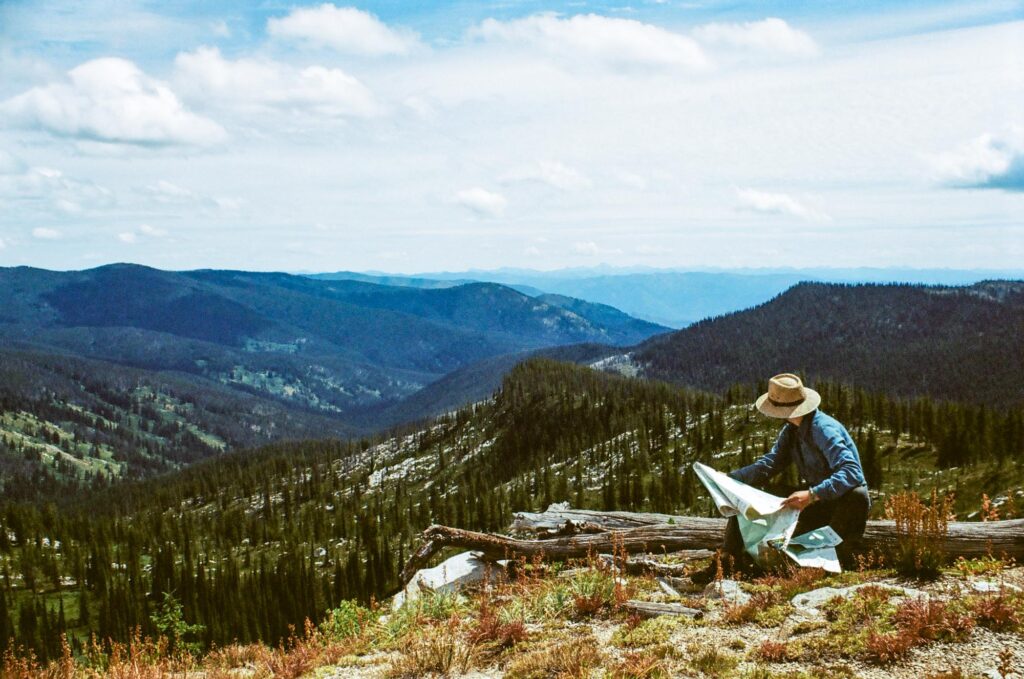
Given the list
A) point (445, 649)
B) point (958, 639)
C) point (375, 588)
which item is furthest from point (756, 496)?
point (375, 588)

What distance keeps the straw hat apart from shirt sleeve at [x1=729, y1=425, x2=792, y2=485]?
837mm

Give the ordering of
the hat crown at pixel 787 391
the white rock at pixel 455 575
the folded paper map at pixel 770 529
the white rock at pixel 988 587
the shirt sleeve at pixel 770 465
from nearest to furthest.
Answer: the white rock at pixel 988 587 → the folded paper map at pixel 770 529 → the hat crown at pixel 787 391 → the shirt sleeve at pixel 770 465 → the white rock at pixel 455 575

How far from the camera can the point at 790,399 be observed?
1311cm

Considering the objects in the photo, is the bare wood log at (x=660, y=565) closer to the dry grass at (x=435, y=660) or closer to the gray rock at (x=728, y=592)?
the gray rock at (x=728, y=592)

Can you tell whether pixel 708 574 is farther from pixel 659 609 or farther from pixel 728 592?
pixel 659 609

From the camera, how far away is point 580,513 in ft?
62.6

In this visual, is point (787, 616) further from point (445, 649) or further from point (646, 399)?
point (646, 399)

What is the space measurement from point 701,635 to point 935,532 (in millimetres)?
5029

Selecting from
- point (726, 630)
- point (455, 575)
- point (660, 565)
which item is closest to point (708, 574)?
point (660, 565)

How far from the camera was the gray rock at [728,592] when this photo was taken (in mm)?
12664

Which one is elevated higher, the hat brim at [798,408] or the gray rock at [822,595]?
the hat brim at [798,408]

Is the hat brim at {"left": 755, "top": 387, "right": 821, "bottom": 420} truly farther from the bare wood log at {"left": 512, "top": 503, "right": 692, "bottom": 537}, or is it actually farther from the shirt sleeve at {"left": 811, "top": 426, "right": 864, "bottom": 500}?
the bare wood log at {"left": 512, "top": 503, "right": 692, "bottom": 537}

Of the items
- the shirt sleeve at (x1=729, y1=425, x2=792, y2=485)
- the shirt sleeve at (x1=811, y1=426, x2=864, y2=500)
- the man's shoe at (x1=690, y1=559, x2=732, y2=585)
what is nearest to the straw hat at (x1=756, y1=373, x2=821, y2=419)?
the shirt sleeve at (x1=811, y1=426, x2=864, y2=500)

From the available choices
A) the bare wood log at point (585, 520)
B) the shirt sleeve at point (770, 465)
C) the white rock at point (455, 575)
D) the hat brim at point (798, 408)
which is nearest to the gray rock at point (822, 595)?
the shirt sleeve at point (770, 465)
